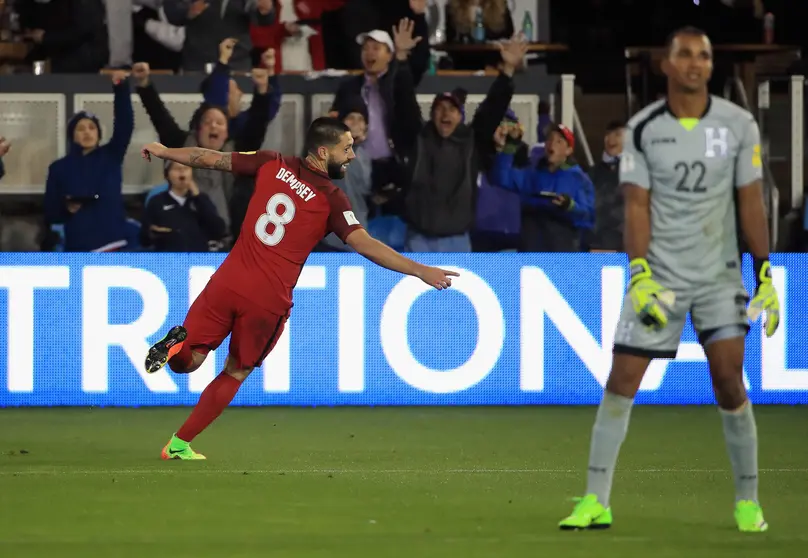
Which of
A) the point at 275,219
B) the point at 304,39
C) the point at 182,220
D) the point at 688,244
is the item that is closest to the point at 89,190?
the point at 182,220

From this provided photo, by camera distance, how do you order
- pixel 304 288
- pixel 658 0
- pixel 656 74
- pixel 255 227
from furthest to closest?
pixel 658 0 → pixel 656 74 → pixel 304 288 → pixel 255 227

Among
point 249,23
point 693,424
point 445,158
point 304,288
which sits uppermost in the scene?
point 249,23

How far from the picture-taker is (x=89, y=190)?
46.8ft

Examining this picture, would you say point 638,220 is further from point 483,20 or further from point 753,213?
point 483,20

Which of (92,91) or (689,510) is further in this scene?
(92,91)

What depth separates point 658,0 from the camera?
66.7ft

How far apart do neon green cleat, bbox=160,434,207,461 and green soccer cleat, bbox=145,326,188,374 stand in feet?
2.19

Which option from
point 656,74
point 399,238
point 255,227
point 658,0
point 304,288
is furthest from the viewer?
point 658,0

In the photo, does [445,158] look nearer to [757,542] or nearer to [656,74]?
[656,74]

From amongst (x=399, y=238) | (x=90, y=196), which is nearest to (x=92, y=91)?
(x=90, y=196)

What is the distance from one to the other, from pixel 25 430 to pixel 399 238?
4121mm

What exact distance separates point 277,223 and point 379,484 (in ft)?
5.88

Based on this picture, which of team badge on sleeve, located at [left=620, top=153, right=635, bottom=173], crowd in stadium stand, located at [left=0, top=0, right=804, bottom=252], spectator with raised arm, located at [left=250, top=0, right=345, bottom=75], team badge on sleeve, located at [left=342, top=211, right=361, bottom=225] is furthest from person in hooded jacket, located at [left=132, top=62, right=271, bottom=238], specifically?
team badge on sleeve, located at [left=620, top=153, right=635, bottom=173]

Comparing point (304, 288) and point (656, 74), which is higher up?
point (656, 74)
